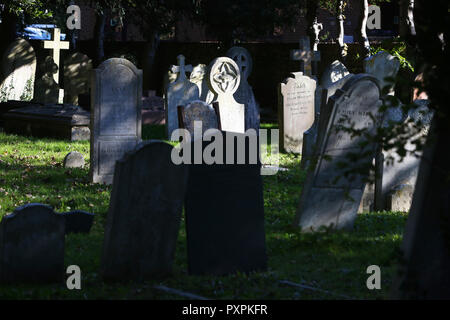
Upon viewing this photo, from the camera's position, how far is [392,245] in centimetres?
806

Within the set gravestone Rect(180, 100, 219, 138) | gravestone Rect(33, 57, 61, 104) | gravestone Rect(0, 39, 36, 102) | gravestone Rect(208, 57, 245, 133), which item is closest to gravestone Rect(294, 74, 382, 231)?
gravestone Rect(180, 100, 219, 138)

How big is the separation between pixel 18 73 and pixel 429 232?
62.2 feet

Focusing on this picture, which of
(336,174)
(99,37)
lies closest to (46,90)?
(99,37)

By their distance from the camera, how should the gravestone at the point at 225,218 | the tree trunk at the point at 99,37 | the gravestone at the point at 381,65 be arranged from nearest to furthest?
1. the gravestone at the point at 225,218
2. the gravestone at the point at 381,65
3. the tree trunk at the point at 99,37

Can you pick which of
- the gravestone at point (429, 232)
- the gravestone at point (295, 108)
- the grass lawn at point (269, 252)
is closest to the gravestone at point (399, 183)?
the grass lawn at point (269, 252)

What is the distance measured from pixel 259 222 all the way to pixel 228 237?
378 mm

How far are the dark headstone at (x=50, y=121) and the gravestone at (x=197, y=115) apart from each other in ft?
18.4

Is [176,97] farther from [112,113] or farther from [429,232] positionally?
[429,232]

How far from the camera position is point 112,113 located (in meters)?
11.6

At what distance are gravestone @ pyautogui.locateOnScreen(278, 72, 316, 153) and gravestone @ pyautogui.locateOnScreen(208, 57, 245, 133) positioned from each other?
846 mm

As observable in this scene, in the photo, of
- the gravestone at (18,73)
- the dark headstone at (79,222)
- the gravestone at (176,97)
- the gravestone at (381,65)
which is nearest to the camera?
the dark headstone at (79,222)

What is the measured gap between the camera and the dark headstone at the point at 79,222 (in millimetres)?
8242

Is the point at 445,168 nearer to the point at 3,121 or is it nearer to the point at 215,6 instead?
the point at 3,121

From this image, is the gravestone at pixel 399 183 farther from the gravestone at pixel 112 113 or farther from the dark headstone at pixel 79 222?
the gravestone at pixel 112 113
